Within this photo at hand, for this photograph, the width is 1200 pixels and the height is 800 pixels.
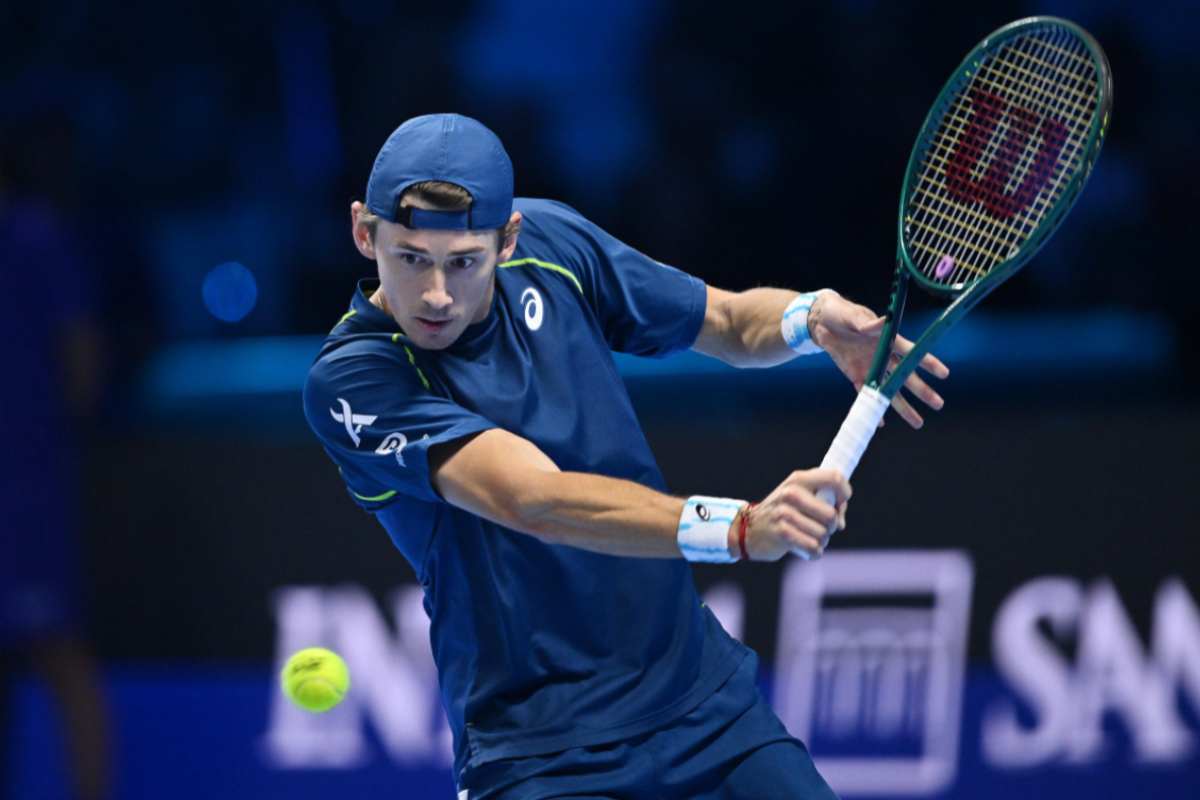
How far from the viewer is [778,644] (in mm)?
7742

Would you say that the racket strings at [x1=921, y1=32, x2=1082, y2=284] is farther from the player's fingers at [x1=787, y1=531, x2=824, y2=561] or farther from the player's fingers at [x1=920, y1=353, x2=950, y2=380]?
the player's fingers at [x1=787, y1=531, x2=824, y2=561]

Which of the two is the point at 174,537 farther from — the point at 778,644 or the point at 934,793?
the point at 934,793

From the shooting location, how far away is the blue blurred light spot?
9.19 meters

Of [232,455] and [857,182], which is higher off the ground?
[857,182]

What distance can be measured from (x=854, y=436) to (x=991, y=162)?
1.02m

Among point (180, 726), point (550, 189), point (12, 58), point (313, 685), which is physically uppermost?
point (12, 58)

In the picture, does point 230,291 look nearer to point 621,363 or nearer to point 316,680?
point 621,363

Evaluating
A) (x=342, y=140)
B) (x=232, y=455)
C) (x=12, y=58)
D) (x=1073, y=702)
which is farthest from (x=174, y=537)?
(x=1073, y=702)

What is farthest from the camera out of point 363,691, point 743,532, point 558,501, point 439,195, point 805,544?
point 363,691

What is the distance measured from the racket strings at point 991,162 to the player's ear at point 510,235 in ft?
2.98

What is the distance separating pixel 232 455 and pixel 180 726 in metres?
1.15

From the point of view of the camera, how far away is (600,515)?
4.02 metres

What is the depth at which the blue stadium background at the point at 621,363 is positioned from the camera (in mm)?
7586

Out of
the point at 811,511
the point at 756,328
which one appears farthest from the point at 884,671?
the point at 811,511
